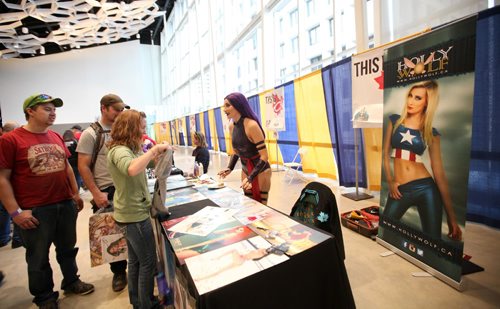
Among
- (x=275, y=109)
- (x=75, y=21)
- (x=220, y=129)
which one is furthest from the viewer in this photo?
(x=75, y=21)

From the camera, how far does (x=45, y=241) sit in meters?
1.93

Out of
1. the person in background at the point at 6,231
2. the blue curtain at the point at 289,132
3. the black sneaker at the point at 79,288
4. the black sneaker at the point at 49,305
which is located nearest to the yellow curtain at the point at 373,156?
the blue curtain at the point at 289,132

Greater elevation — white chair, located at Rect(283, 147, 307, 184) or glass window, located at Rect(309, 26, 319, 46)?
glass window, located at Rect(309, 26, 319, 46)

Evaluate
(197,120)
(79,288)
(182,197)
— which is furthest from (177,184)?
(197,120)

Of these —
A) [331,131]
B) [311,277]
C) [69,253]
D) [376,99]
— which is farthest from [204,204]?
[331,131]

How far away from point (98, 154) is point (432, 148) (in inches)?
105

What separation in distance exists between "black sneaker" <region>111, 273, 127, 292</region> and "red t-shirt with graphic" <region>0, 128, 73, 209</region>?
0.83 metres

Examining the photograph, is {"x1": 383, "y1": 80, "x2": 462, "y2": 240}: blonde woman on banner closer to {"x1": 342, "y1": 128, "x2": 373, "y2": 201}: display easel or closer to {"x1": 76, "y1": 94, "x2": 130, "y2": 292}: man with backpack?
{"x1": 342, "y1": 128, "x2": 373, "y2": 201}: display easel

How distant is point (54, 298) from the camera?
6.45 ft

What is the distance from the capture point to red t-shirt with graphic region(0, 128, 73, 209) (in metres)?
1.80

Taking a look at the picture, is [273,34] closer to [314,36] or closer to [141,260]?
[314,36]

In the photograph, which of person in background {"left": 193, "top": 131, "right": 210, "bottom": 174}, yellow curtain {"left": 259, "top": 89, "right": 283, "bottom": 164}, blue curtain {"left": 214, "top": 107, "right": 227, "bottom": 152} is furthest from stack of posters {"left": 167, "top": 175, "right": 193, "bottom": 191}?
blue curtain {"left": 214, "top": 107, "right": 227, "bottom": 152}

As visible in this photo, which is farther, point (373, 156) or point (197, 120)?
point (197, 120)

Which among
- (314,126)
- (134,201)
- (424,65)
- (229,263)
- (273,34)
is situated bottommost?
(229,263)
